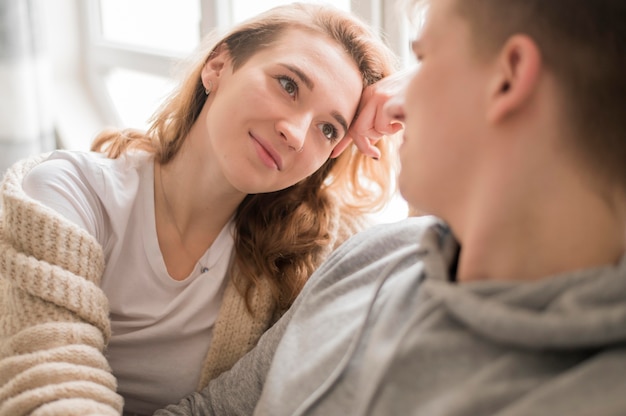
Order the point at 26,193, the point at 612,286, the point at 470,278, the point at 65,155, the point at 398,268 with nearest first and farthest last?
the point at 612,286 < the point at 470,278 < the point at 398,268 < the point at 26,193 < the point at 65,155

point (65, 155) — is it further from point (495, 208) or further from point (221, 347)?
point (495, 208)

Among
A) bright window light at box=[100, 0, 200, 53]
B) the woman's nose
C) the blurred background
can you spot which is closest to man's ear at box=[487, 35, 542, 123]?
the woman's nose

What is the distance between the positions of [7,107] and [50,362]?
1.59 meters

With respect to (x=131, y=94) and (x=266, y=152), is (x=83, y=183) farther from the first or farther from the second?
(x=131, y=94)

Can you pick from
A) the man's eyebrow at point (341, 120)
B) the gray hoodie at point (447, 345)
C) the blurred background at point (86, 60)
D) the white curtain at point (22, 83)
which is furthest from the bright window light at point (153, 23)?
the gray hoodie at point (447, 345)

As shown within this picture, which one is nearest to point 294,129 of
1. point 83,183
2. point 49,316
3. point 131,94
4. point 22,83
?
point 83,183

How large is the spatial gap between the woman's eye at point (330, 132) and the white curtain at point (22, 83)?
1.42m

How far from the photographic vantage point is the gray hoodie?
0.71m

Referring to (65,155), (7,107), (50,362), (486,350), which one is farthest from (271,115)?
Result: (7,107)

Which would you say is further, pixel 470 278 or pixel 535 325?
pixel 470 278

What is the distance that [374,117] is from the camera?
55.4 inches

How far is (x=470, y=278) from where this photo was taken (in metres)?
0.81

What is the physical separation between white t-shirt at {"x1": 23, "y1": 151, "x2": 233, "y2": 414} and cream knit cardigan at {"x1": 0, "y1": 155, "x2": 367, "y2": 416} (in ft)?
0.33

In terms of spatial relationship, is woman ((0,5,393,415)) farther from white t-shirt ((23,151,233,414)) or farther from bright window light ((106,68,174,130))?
bright window light ((106,68,174,130))
